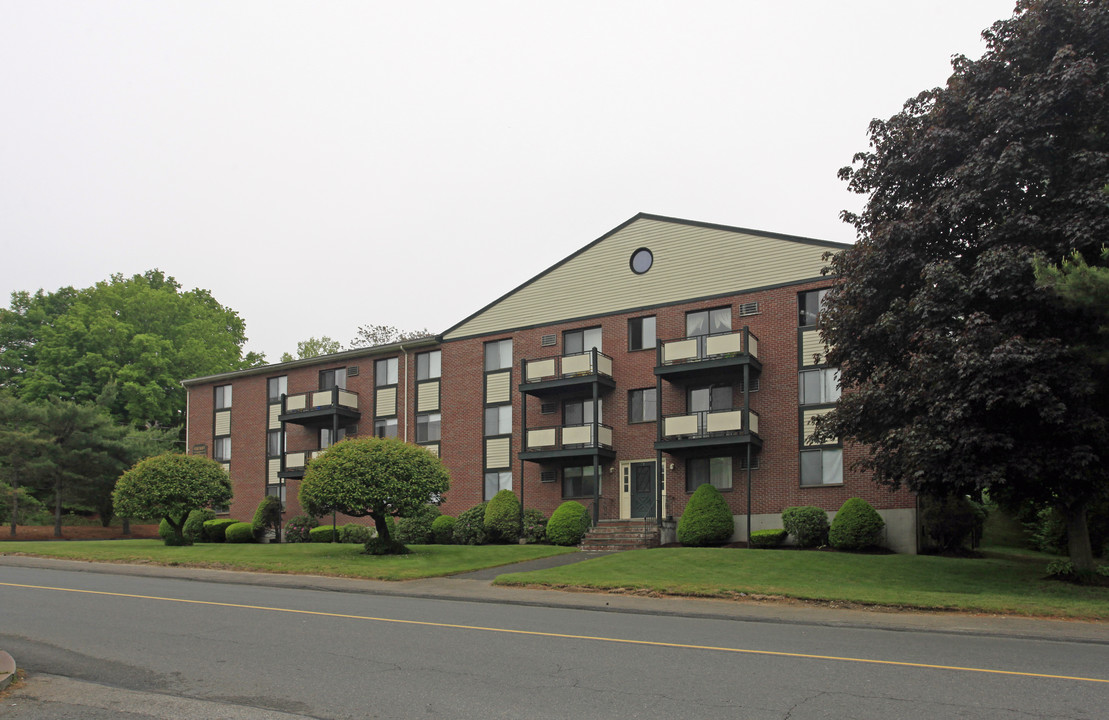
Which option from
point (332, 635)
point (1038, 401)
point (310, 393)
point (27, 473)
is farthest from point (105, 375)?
point (1038, 401)

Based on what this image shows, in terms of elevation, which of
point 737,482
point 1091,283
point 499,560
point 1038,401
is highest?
point 1091,283

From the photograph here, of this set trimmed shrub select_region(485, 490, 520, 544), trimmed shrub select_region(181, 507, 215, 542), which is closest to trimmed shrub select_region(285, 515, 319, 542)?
trimmed shrub select_region(181, 507, 215, 542)

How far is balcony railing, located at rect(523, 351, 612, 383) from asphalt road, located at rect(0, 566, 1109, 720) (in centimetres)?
1762

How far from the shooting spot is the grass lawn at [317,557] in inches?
874

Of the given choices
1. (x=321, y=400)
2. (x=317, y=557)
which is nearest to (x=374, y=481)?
(x=317, y=557)

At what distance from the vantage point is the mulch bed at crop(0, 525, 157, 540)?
3893 centimetres

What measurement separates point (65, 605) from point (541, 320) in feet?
72.0

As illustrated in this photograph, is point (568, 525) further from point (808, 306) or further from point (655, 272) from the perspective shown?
point (808, 306)

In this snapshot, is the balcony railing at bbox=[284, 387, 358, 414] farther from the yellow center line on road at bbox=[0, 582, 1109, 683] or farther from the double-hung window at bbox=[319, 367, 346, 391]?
the yellow center line on road at bbox=[0, 582, 1109, 683]

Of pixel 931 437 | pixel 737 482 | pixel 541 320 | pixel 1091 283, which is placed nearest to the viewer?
pixel 1091 283

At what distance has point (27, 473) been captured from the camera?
37.7 metres

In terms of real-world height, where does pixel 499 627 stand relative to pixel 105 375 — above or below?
below

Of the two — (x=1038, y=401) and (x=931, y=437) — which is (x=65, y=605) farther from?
(x=1038, y=401)

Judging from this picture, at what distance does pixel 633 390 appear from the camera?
31844 mm
